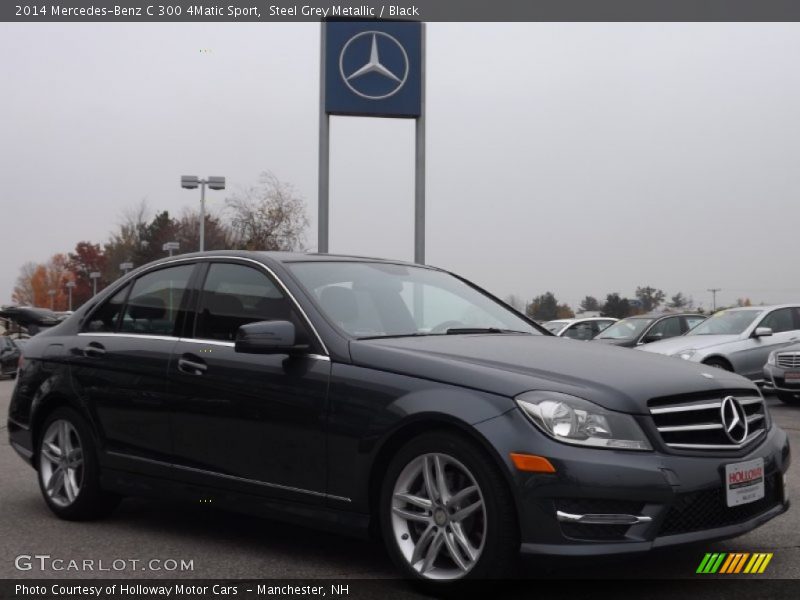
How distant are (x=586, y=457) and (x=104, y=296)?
12.0 feet

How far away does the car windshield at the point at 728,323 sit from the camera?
17406mm

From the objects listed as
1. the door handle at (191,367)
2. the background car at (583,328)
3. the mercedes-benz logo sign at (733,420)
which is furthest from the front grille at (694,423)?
the background car at (583,328)

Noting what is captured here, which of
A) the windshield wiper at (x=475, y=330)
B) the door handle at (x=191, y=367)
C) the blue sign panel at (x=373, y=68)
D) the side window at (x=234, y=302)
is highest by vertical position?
the blue sign panel at (x=373, y=68)

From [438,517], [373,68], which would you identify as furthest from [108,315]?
[373,68]

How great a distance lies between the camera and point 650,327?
20766 mm

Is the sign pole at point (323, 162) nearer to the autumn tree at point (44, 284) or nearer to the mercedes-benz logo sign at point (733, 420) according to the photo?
the mercedes-benz logo sign at point (733, 420)

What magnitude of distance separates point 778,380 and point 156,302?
11.8m

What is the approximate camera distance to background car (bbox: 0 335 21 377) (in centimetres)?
2716

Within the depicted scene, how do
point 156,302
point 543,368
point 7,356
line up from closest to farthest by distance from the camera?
point 543,368 < point 156,302 < point 7,356

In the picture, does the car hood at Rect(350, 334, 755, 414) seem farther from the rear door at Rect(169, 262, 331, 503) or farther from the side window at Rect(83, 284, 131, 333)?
the side window at Rect(83, 284, 131, 333)

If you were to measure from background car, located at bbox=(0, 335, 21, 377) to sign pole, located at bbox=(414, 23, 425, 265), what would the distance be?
13.0 m

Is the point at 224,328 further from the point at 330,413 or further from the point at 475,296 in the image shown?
the point at 475,296

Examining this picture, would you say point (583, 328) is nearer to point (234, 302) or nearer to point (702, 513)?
point (234, 302)

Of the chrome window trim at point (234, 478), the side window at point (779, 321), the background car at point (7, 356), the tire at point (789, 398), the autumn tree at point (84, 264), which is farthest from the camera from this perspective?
the autumn tree at point (84, 264)
